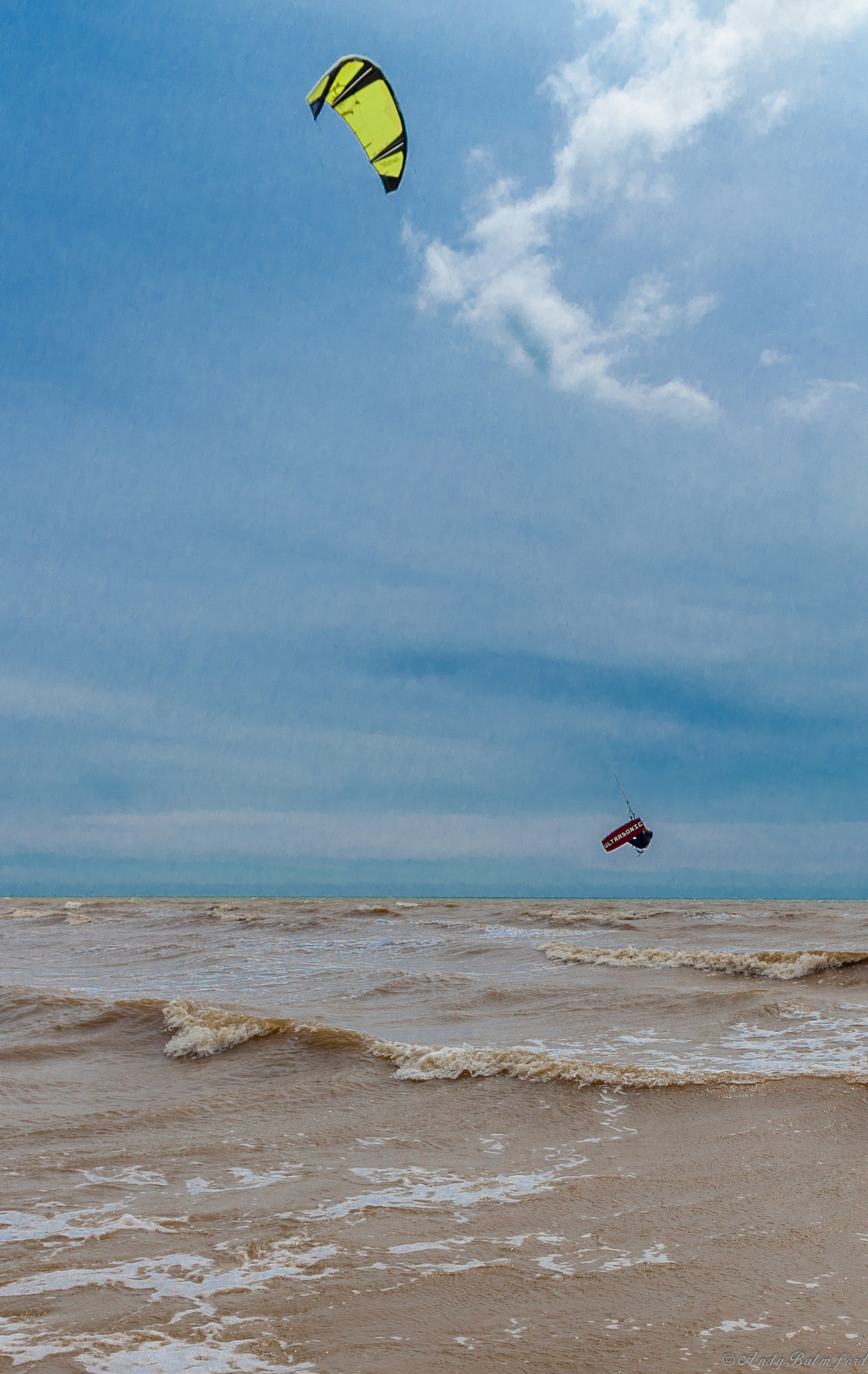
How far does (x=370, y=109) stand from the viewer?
16.2 m

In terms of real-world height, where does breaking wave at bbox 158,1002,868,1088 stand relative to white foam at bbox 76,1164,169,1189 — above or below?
above

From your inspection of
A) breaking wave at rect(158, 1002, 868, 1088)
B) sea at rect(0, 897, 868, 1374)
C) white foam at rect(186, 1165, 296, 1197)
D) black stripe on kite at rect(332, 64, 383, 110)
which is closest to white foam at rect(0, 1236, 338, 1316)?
sea at rect(0, 897, 868, 1374)

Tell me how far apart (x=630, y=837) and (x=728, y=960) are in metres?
3.92

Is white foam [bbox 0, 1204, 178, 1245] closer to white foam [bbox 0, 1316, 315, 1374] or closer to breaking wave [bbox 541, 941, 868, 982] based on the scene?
white foam [bbox 0, 1316, 315, 1374]

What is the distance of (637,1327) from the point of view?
11.9 feet

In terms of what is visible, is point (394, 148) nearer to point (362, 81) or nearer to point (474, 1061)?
point (362, 81)

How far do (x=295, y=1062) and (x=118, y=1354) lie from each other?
5.38 meters

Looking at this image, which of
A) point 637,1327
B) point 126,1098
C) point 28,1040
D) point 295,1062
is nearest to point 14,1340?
point 637,1327

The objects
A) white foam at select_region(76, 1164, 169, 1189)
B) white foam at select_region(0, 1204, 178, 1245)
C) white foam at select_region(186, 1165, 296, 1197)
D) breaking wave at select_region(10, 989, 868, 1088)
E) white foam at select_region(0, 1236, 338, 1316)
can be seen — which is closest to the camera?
white foam at select_region(0, 1236, 338, 1316)

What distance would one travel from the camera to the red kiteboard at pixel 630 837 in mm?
19562

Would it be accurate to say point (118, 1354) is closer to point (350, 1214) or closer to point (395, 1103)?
point (350, 1214)

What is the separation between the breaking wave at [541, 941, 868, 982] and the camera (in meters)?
15.1

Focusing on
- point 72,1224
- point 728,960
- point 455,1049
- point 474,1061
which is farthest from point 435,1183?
Result: point 728,960

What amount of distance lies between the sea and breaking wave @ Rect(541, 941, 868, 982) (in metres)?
2.27
